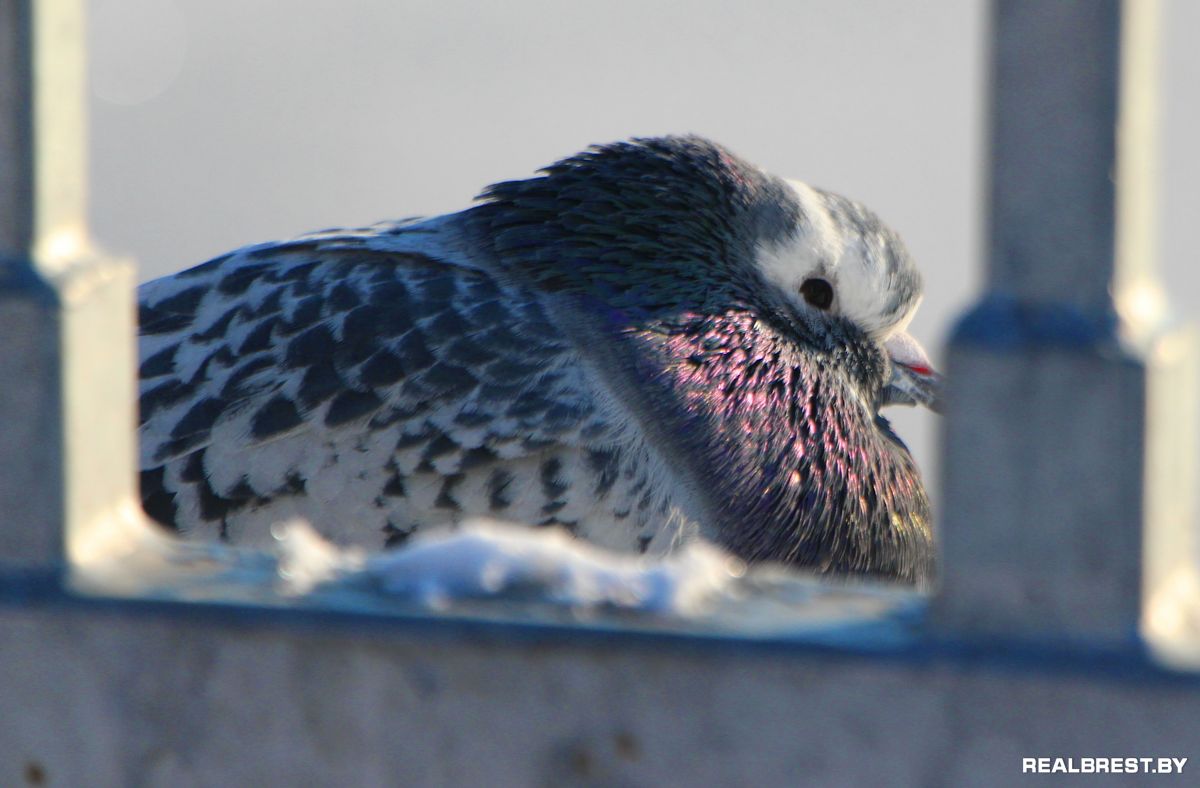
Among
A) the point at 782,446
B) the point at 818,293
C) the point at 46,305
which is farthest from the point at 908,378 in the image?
the point at 46,305

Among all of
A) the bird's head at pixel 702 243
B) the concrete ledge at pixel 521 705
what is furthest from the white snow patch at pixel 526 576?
the bird's head at pixel 702 243

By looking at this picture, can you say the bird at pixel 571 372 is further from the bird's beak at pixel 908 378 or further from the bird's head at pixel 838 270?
the bird's beak at pixel 908 378

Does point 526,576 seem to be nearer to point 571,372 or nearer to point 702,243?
point 571,372

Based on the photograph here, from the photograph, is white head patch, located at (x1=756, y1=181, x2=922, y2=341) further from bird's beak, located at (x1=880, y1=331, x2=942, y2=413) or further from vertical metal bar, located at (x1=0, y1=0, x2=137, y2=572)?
vertical metal bar, located at (x1=0, y1=0, x2=137, y2=572)

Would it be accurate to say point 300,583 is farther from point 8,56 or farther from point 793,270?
point 793,270

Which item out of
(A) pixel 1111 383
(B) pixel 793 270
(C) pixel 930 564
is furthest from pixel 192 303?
(A) pixel 1111 383

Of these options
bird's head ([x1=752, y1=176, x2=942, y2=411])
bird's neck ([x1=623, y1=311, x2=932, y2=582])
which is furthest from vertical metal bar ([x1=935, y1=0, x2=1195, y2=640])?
bird's head ([x1=752, y1=176, x2=942, y2=411])
